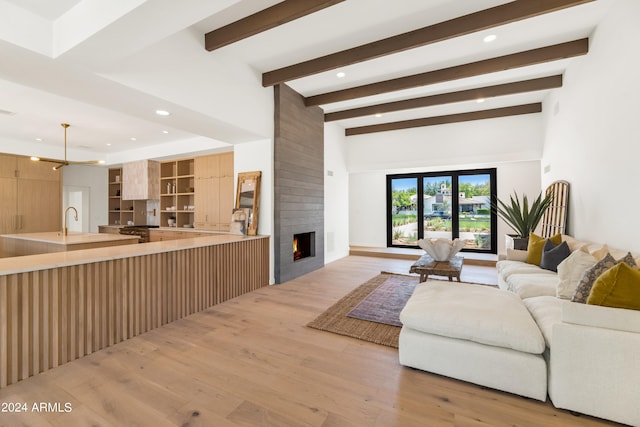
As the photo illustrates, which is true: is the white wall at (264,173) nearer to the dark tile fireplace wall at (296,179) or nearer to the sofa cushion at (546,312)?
the dark tile fireplace wall at (296,179)

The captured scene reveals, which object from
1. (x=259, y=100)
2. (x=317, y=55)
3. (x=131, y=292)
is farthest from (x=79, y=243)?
(x=317, y=55)

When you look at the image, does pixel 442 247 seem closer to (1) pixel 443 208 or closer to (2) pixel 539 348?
(2) pixel 539 348

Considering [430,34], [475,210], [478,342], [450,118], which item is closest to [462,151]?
[450,118]

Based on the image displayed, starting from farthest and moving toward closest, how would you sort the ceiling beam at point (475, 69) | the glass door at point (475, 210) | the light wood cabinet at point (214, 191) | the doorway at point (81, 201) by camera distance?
the doorway at point (81, 201) → the glass door at point (475, 210) → the light wood cabinet at point (214, 191) → the ceiling beam at point (475, 69)

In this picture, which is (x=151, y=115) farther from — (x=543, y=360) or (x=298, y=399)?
(x=543, y=360)

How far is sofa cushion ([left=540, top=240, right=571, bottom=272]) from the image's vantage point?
3.37 meters

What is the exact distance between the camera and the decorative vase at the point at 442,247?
3.93 meters

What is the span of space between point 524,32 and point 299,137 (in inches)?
137

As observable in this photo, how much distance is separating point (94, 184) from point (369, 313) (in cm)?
874

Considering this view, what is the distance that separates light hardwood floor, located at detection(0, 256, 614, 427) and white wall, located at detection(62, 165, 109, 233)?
7035 millimetres

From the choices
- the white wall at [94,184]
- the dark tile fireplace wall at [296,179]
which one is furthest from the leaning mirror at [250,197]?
the white wall at [94,184]

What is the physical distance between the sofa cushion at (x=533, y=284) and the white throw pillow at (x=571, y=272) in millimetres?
160

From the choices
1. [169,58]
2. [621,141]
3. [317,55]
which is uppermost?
[317,55]

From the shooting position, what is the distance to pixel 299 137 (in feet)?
17.1
